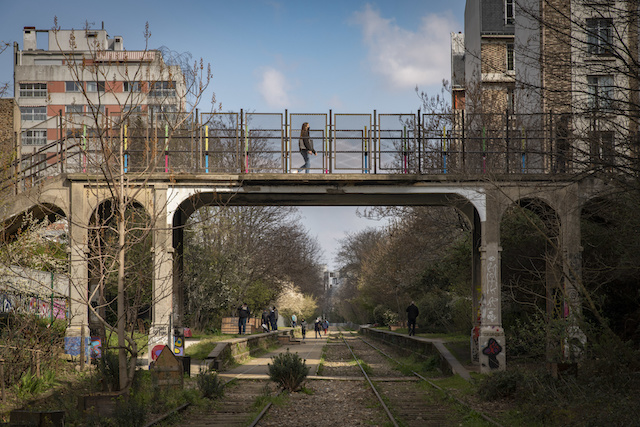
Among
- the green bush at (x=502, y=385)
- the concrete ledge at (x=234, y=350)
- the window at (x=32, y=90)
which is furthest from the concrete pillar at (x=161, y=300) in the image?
the window at (x=32, y=90)

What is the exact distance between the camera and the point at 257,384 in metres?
19.6

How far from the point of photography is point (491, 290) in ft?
68.0

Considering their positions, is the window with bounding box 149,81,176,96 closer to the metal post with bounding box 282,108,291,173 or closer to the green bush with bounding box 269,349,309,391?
the metal post with bounding box 282,108,291,173

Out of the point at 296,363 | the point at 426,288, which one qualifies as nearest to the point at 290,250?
the point at 426,288

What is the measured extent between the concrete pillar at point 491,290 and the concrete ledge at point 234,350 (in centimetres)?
831

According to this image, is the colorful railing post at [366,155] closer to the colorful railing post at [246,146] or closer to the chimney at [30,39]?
the colorful railing post at [246,146]

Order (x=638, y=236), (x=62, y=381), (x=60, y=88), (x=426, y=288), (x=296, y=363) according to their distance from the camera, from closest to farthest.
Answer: (x=638, y=236), (x=62, y=381), (x=296, y=363), (x=426, y=288), (x=60, y=88)

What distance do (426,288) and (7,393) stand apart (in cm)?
2703

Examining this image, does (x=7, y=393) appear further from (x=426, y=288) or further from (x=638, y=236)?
(x=426, y=288)

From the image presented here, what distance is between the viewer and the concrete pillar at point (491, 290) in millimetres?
20234

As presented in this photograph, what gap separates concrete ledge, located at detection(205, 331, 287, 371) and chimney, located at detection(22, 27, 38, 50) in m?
49.9

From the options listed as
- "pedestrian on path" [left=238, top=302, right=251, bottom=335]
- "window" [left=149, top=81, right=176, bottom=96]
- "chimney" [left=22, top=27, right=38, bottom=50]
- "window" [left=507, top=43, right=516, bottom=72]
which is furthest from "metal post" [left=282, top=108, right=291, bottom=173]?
"chimney" [left=22, top=27, right=38, bottom=50]

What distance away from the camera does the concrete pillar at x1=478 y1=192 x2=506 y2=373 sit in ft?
66.4

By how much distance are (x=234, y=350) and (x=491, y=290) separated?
11.0m
